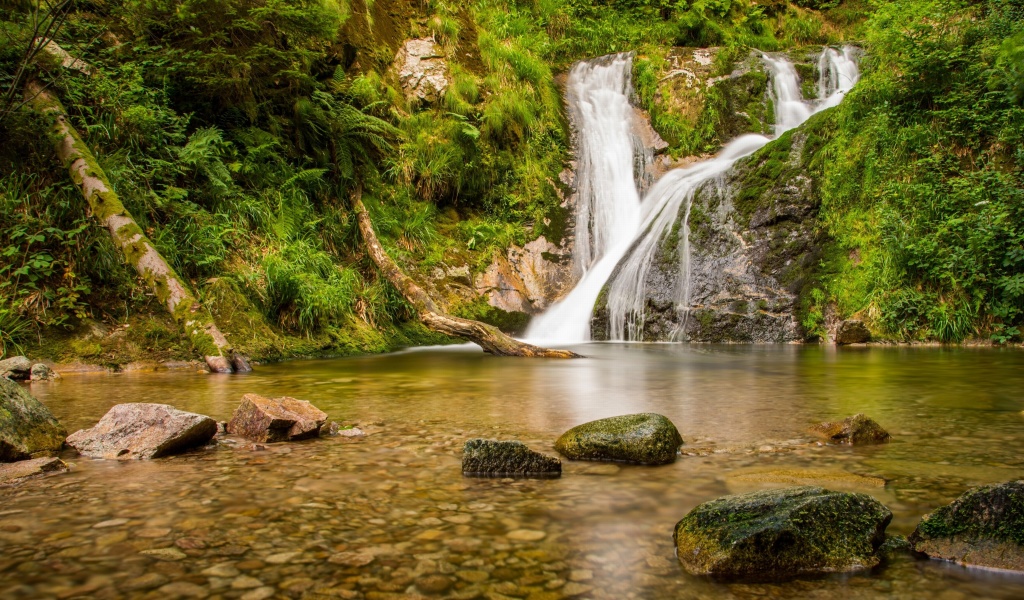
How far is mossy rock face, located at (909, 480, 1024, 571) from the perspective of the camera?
5.46ft

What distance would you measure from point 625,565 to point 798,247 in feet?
35.0

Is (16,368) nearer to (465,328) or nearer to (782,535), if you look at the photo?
(465,328)

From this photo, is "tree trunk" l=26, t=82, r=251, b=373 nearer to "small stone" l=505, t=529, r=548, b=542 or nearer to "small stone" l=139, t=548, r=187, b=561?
"small stone" l=139, t=548, r=187, b=561

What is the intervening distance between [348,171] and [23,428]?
7545 mm

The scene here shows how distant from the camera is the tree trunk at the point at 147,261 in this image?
6.35m

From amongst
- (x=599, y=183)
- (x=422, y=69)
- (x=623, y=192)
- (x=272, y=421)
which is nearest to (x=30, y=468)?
(x=272, y=421)

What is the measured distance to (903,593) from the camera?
1.55 m

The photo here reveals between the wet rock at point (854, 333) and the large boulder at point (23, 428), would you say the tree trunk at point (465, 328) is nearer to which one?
the wet rock at point (854, 333)

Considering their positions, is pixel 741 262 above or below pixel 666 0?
below

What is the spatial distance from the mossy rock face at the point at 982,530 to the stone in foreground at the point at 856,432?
1406 millimetres

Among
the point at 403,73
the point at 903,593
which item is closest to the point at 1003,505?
the point at 903,593

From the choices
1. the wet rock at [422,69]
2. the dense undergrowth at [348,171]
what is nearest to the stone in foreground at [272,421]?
the dense undergrowth at [348,171]

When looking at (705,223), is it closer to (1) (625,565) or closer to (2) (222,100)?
(2) (222,100)

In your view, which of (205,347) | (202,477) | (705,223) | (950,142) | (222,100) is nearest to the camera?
(202,477)
